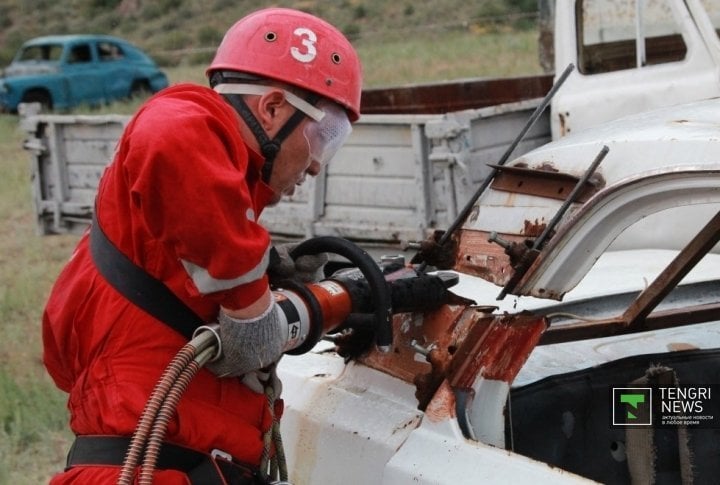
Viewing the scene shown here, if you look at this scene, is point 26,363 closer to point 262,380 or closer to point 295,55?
point 262,380

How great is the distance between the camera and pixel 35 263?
1052cm

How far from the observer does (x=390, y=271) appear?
2.73m

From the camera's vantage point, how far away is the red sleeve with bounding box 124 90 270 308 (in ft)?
6.92

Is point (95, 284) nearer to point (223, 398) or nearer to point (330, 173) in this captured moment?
point (223, 398)

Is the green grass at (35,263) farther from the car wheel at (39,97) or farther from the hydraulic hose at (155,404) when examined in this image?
the hydraulic hose at (155,404)

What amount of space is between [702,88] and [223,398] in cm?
409

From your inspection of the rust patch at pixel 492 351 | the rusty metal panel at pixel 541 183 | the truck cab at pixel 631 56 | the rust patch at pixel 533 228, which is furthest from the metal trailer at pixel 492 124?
the rust patch at pixel 492 351

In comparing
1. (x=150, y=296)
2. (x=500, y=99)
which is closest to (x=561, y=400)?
(x=150, y=296)

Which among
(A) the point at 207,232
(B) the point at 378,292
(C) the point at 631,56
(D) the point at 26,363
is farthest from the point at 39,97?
(A) the point at 207,232

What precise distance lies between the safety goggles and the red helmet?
0.03m

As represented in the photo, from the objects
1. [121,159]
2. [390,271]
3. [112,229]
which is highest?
[121,159]

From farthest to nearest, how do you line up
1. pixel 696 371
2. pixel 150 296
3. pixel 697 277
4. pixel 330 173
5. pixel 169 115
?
1. pixel 330 173
2. pixel 697 277
3. pixel 696 371
4. pixel 150 296
5. pixel 169 115

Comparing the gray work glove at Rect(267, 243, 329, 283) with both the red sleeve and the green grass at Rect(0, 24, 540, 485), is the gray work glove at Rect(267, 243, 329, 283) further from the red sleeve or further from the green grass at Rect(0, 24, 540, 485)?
the green grass at Rect(0, 24, 540, 485)

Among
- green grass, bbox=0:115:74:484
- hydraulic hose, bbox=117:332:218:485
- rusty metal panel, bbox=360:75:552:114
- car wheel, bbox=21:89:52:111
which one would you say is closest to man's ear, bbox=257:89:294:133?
hydraulic hose, bbox=117:332:218:485
